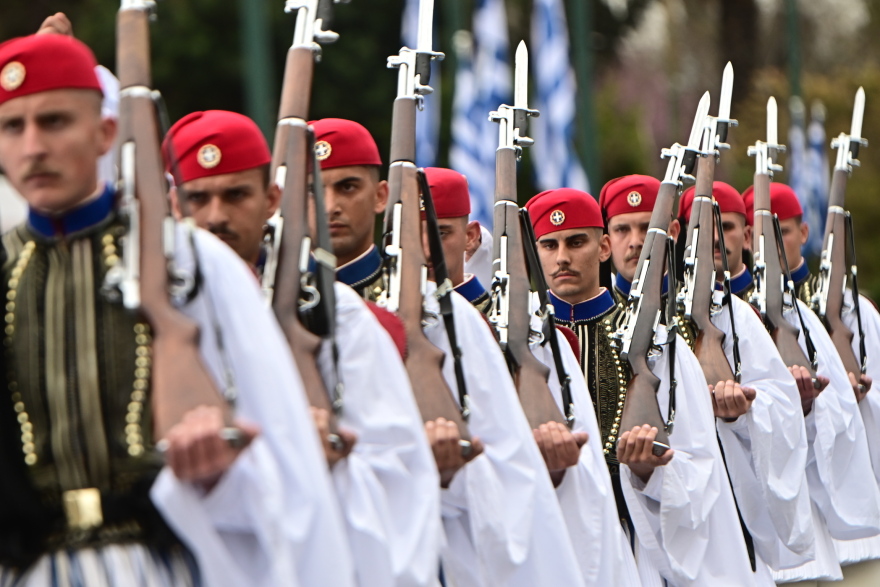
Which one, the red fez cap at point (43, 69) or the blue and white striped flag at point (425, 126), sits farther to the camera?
the blue and white striped flag at point (425, 126)

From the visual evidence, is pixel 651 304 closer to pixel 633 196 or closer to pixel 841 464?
pixel 633 196

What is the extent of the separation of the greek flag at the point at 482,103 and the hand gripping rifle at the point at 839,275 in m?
5.60

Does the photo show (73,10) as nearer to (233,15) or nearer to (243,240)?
(233,15)

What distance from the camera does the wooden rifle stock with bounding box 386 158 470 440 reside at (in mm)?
5264

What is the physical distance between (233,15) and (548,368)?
17.3 metres

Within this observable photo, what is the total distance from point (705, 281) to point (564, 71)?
31.0 ft

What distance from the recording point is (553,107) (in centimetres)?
1670

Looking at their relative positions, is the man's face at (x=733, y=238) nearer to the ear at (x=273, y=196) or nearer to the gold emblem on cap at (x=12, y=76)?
the ear at (x=273, y=196)

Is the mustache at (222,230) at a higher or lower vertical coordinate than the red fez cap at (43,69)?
lower

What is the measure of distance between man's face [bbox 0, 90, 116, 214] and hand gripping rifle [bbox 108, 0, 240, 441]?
0.33 ft

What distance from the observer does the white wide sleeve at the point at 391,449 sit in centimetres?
452

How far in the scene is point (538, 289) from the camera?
641 centimetres

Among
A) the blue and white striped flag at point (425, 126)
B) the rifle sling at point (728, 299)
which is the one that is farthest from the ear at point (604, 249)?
the blue and white striped flag at point (425, 126)

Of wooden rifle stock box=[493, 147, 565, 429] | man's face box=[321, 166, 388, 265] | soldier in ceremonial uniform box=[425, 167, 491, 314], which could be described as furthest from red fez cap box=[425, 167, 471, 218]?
man's face box=[321, 166, 388, 265]
